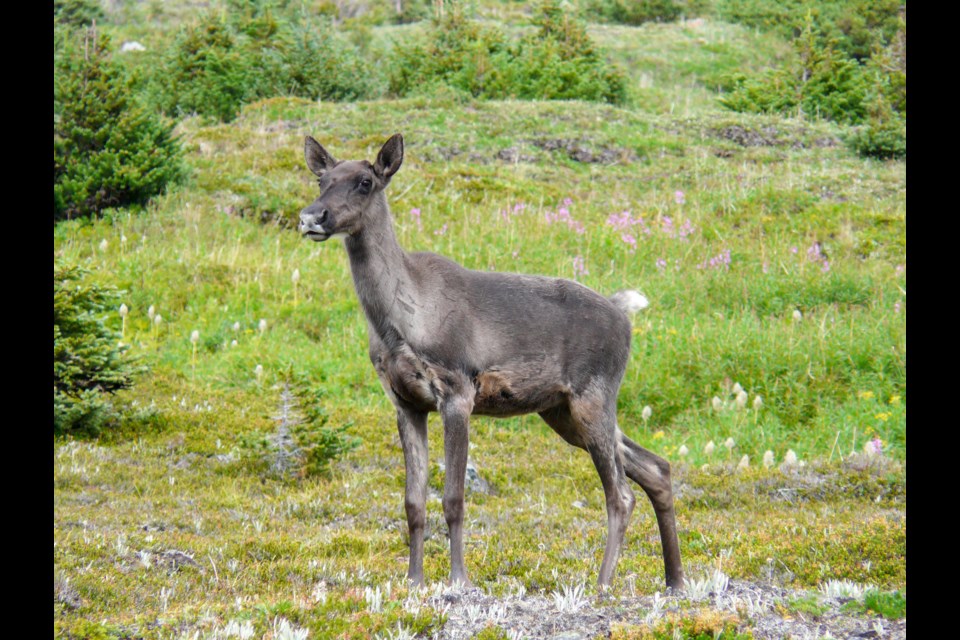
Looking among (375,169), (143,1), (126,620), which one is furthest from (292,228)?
(143,1)

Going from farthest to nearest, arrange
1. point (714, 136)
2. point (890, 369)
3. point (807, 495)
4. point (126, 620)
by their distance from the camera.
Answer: point (714, 136) < point (890, 369) < point (807, 495) < point (126, 620)

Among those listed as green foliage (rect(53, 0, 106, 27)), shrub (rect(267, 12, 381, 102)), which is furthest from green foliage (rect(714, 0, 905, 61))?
green foliage (rect(53, 0, 106, 27))

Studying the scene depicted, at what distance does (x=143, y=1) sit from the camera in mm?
63000

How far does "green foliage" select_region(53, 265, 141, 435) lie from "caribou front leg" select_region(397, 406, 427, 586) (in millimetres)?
5875

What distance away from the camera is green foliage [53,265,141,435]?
11.5m

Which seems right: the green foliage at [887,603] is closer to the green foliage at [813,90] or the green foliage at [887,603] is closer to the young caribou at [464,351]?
the young caribou at [464,351]

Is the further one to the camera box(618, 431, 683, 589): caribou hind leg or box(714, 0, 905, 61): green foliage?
box(714, 0, 905, 61): green foliage

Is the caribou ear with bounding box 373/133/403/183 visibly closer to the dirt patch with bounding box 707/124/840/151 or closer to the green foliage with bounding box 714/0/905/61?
the dirt patch with bounding box 707/124/840/151

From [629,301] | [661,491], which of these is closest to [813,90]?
[629,301]

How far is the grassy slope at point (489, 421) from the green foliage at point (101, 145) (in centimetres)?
71

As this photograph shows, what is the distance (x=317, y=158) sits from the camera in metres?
7.71

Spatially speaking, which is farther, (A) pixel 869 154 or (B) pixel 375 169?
(A) pixel 869 154
